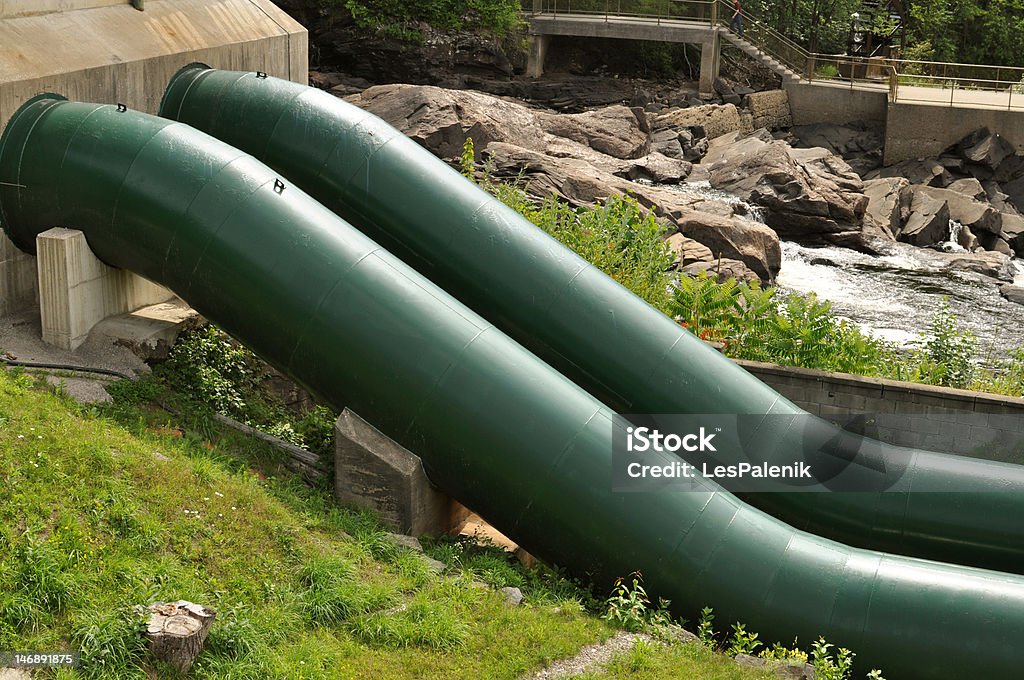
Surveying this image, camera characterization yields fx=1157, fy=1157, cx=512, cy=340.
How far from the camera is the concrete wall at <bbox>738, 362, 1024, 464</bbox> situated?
10891 mm

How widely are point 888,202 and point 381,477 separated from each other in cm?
1982

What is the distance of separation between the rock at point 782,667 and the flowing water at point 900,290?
1136 centimetres

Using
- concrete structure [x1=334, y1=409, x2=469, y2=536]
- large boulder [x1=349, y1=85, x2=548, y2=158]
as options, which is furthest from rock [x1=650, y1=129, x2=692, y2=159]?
concrete structure [x1=334, y1=409, x2=469, y2=536]

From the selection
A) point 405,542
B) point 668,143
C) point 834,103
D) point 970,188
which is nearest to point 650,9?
point 834,103

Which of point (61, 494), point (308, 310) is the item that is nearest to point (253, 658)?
point (61, 494)

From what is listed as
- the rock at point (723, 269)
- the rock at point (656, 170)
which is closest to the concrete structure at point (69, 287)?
the rock at point (723, 269)

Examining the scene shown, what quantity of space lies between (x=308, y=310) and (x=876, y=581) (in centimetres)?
474

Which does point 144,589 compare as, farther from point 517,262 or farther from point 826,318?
→ point 826,318

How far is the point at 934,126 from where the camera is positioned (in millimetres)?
29797

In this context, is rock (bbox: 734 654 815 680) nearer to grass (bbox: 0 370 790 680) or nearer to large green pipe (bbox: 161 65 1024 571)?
grass (bbox: 0 370 790 680)

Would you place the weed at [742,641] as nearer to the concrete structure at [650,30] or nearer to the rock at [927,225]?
the rock at [927,225]

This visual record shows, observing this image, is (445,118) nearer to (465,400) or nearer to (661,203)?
(661,203)

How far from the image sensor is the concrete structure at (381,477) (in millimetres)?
8891

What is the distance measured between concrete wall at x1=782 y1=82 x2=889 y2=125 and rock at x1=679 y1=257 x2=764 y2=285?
14.5 metres
